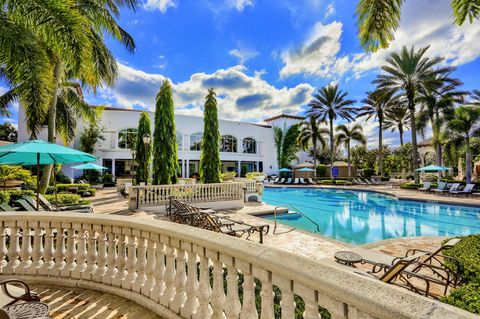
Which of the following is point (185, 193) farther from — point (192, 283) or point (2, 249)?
point (192, 283)

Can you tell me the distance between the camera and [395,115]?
30.8 m

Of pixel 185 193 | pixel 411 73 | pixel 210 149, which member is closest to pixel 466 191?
pixel 411 73

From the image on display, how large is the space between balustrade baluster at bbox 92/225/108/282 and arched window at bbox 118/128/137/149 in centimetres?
2604

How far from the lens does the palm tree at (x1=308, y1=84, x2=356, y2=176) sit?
31.4 metres

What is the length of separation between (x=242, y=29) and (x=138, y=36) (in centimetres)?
622

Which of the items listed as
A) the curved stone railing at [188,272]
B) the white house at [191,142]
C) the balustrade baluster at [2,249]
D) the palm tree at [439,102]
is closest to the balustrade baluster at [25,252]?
the curved stone railing at [188,272]

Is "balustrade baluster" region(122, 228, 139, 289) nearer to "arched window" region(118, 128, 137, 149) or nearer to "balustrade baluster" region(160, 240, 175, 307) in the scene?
"balustrade baluster" region(160, 240, 175, 307)

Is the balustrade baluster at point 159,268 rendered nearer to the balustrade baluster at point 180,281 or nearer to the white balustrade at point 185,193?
the balustrade baluster at point 180,281

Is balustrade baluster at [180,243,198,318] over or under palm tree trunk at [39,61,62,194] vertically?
under

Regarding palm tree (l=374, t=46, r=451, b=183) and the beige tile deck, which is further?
palm tree (l=374, t=46, r=451, b=183)

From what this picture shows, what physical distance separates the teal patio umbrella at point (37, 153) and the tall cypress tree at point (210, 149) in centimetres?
→ 746

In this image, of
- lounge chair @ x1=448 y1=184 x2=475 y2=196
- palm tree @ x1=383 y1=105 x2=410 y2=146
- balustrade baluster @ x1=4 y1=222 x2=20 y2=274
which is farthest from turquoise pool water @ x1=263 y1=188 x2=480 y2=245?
palm tree @ x1=383 y1=105 x2=410 y2=146

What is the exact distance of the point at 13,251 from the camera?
3525mm

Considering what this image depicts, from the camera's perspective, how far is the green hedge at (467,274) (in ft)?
7.04
